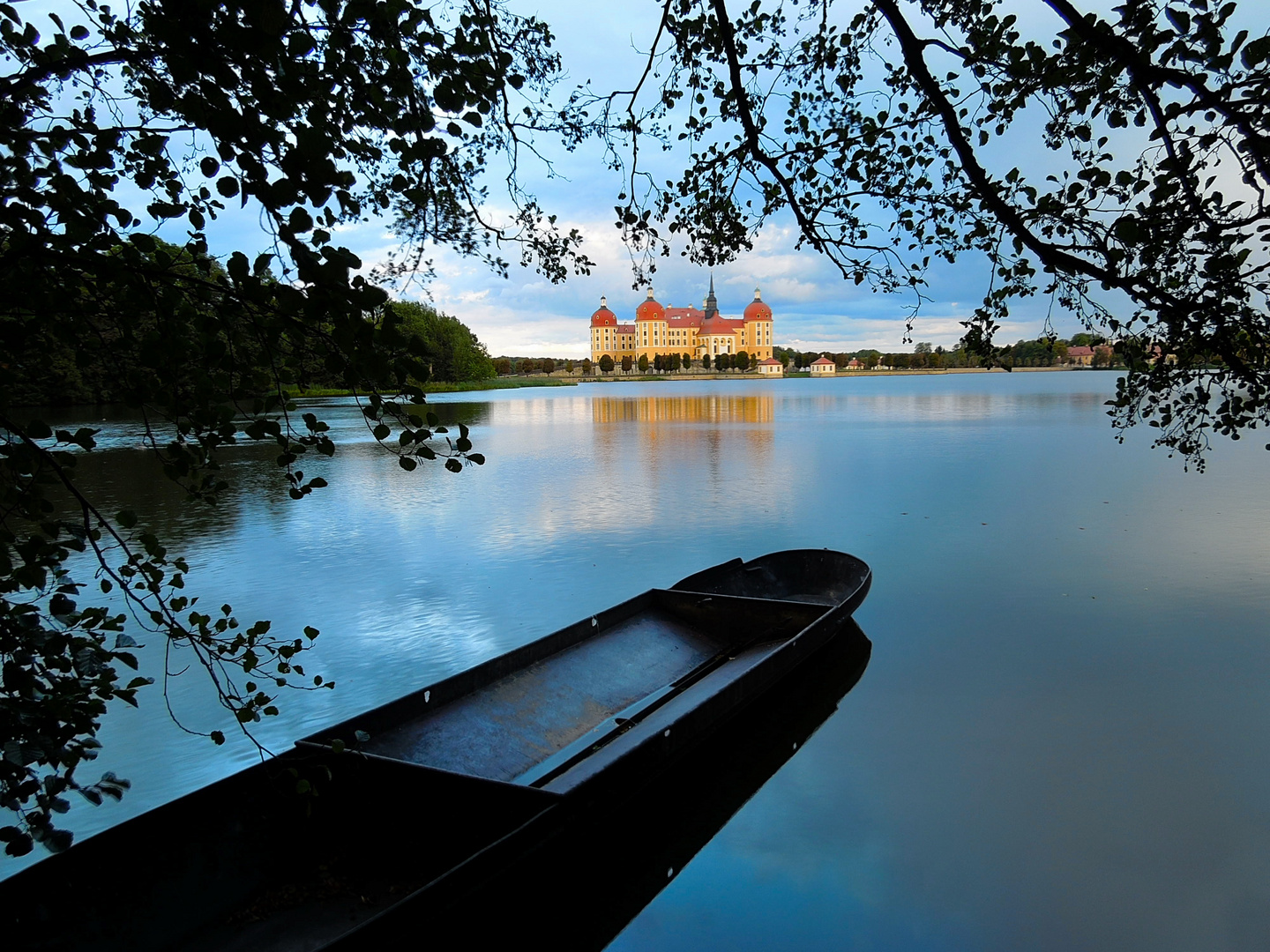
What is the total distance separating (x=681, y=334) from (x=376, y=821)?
13952 cm

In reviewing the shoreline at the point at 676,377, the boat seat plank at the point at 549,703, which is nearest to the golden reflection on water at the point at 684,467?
the boat seat plank at the point at 549,703

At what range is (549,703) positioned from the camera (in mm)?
4844

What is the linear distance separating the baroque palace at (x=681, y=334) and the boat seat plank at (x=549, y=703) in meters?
129

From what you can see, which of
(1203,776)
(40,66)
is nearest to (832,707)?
(1203,776)

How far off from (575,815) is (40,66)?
303cm

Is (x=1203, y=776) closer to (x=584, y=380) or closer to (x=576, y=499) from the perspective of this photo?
(x=576, y=499)

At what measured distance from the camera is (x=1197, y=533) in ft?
33.9

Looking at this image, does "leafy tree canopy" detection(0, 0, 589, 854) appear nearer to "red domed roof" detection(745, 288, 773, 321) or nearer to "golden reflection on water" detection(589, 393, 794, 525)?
"golden reflection on water" detection(589, 393, 794, 525)

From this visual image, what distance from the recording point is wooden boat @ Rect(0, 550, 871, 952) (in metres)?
2.64

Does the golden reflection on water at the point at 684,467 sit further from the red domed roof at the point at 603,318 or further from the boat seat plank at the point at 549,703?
the red domed roof at the point at 603,318

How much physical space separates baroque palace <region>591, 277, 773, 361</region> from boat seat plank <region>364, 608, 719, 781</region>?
129 m

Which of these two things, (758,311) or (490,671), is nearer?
(490,671)

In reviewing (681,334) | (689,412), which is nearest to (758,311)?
(681,334)

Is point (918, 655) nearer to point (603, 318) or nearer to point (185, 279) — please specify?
point (185, 279)
